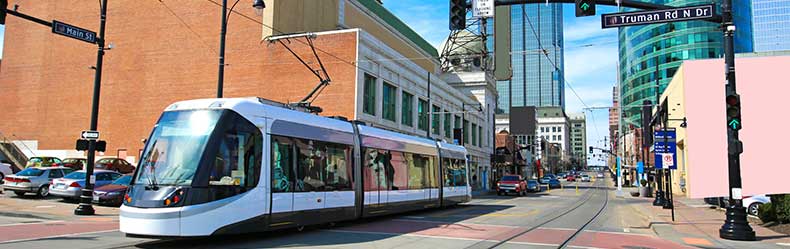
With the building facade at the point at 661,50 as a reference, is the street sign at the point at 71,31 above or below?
below

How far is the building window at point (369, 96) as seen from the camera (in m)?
35.1

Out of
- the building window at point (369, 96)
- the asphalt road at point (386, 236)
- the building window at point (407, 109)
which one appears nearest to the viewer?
the asphalt road at point (386, 236)

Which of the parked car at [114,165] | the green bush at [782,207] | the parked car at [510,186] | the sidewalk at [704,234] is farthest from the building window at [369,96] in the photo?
the green bush at [782,207]

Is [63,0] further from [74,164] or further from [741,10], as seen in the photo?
[741,10]

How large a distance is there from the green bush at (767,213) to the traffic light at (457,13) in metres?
11.6

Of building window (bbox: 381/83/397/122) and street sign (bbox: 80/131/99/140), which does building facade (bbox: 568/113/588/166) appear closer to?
building window (bbox: 381/83/397/122)

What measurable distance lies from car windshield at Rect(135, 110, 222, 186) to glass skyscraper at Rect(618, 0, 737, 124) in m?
76.7

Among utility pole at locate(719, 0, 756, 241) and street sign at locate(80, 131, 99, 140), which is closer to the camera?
utility pole at locate(719, 0, 756, 241)

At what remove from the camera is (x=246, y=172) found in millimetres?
11141

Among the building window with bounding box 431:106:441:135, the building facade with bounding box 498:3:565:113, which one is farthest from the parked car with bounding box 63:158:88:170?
the building window with bounding box 431:106:441:135

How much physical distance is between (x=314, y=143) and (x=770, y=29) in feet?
325

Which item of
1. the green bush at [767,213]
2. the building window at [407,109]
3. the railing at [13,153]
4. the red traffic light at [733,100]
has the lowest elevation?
the green bush at [767,213]

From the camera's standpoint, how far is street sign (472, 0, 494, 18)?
13500 millimetres

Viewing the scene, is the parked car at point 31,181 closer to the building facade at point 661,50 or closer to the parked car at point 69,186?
the parked car at point 69,186
